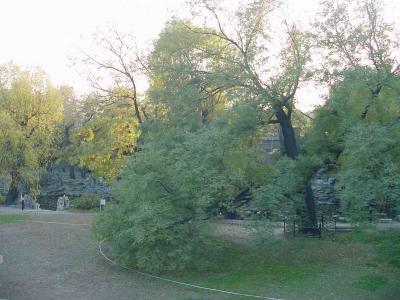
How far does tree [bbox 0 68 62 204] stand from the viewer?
32938 mm

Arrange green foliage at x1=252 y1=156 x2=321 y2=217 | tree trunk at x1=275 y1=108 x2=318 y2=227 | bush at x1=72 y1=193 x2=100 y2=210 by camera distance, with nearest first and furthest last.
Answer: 1. green foliage at x1=252 y1=156 x2=321 y2=217
2. tree trunk at x1=275 y1=108 x2=318 y2=227
3. bush at x1=72 y1=193 x2=100 y2=210

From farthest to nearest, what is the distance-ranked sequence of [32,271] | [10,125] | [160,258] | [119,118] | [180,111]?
[10,125] < [119,118] < [180,111] < [32,271] < [160,258]

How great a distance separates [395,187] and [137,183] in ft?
25.1

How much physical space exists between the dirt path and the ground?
0.03 metres

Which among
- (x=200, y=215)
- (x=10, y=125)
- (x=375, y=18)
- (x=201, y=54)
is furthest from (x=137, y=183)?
(x=10, y=125)

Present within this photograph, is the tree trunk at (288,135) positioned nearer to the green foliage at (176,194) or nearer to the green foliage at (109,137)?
the green foliage at (176,194)

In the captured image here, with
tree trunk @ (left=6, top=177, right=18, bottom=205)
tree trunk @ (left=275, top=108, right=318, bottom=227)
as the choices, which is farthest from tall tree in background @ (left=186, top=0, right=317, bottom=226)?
tree trunk @ (left=6, top=177, right=18, bottom=205)

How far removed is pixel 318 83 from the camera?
57.3 ft

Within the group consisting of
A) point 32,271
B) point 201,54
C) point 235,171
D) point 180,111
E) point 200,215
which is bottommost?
point 32,271

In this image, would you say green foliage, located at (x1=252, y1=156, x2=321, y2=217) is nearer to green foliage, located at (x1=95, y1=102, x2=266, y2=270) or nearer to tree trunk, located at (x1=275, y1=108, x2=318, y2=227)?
green foliage, located at (x1=95, y1=102, x2=266, y2=270)

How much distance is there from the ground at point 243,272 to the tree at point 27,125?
41.9 feet

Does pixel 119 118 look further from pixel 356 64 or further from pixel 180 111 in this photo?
pixel 356 64

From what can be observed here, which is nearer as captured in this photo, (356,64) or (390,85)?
(390,85)

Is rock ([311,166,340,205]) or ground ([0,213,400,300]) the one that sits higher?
rock ([311,166,340,205])
